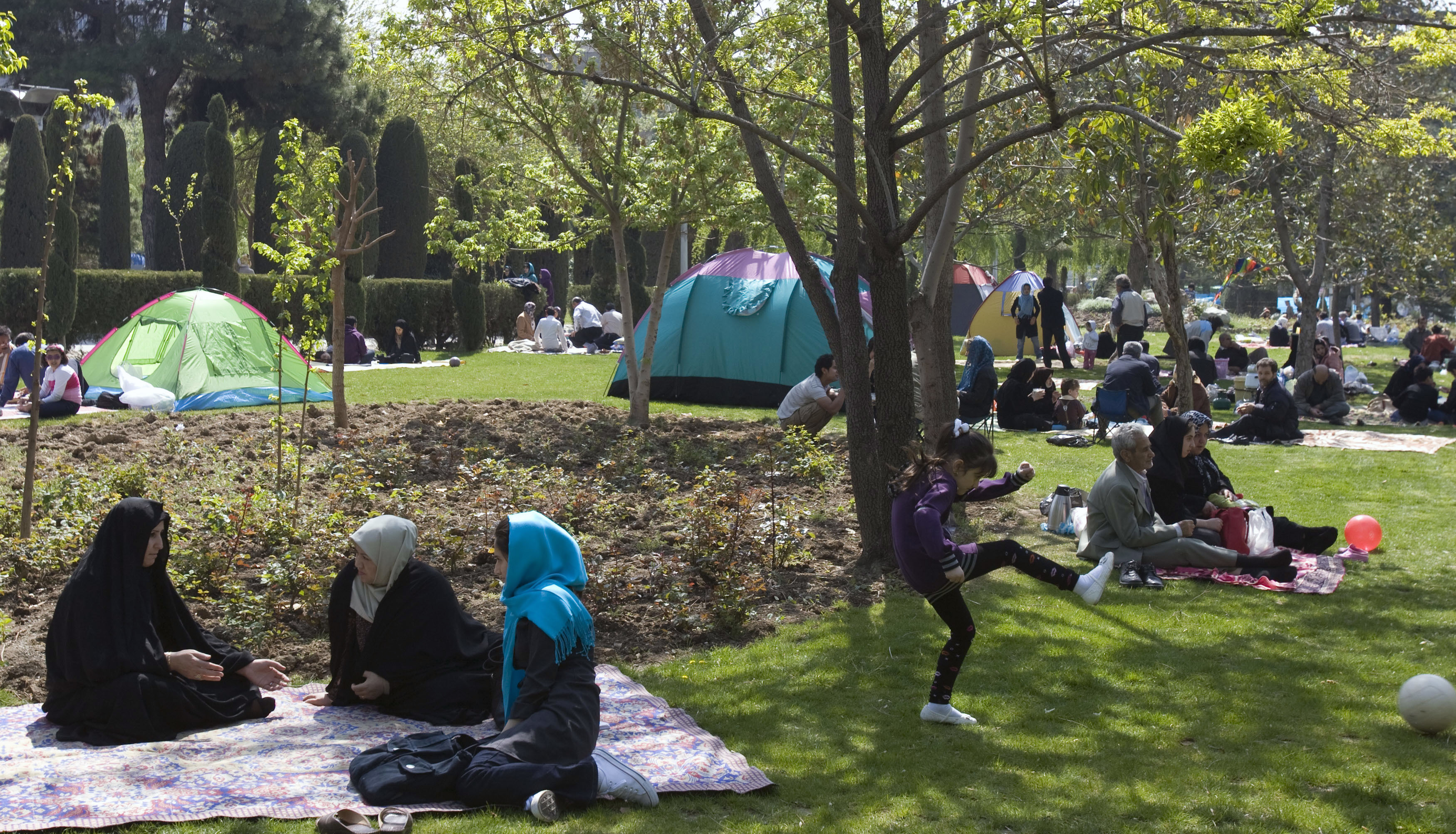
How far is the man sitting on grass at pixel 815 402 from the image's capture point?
1189cm

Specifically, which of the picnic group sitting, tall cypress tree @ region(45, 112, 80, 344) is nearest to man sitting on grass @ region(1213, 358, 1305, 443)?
the picnic group sitting

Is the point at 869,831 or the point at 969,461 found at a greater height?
the point at 969,461

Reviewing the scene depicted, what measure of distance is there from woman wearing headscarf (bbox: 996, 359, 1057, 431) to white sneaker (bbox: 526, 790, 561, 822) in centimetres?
1110

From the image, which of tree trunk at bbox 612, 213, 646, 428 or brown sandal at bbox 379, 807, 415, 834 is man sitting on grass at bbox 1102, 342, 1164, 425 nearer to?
tree trunk at bbox 612, 213, 646, 428

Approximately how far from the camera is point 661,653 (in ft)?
20.1

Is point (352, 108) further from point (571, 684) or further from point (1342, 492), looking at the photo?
point (571, 684)

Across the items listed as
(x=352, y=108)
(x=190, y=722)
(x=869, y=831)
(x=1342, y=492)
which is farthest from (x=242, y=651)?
(x=352, y=108)

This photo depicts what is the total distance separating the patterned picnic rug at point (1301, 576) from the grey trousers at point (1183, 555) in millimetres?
65

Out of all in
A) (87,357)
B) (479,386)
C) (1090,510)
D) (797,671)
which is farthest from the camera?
(479,386)

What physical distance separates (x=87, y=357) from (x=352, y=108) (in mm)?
19446

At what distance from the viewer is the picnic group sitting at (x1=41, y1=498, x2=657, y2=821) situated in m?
4.21

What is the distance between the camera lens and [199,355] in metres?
14.8

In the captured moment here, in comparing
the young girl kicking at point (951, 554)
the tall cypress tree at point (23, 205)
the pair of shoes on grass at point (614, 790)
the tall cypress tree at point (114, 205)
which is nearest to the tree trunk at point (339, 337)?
the young girl kicking at point (951, 554)

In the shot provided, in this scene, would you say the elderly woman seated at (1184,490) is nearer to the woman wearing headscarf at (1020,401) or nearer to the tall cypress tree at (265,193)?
the woman wearing headscarf at (1020,401)
